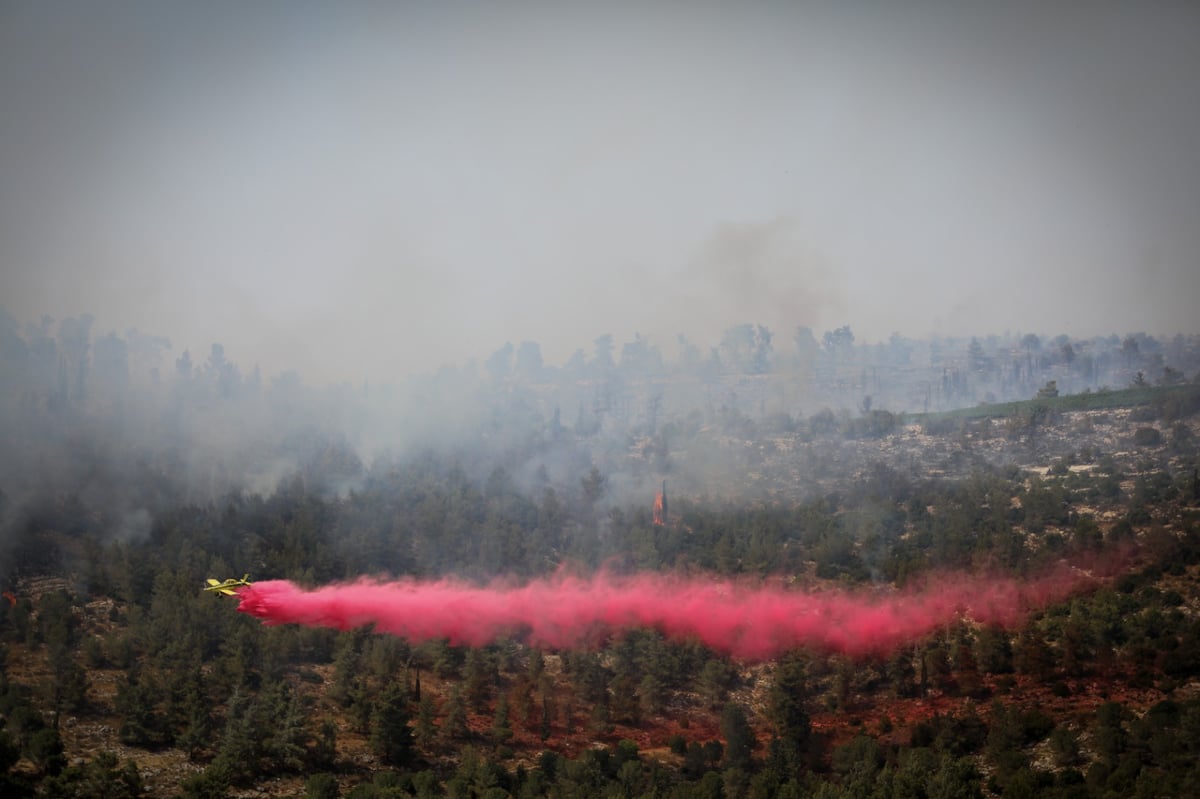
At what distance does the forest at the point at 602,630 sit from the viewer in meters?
66.4

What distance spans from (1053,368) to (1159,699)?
5385 inches

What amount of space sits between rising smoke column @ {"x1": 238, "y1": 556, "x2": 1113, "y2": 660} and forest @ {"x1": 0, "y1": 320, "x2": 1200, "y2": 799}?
1.12 meters

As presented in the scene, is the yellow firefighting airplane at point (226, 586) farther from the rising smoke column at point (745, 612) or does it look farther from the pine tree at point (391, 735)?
the rising smoke column at point (745, 612)

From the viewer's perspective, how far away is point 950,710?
76188mm

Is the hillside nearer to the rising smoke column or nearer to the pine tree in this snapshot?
the pine tree

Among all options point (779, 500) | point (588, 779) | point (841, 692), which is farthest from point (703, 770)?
point (779, 500)

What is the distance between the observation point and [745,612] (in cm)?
9138

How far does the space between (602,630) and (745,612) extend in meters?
13.7

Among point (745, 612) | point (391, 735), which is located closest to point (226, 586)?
point (391, 735)

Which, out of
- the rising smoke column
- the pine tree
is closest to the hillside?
the pine tree

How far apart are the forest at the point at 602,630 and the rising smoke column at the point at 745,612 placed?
1.12 meters

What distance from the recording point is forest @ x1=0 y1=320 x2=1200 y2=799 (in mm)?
66438

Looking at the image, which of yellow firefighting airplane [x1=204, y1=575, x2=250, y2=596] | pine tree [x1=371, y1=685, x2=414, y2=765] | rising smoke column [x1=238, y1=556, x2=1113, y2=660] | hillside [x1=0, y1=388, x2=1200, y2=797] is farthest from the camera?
rising smoke column [x1=238, y1=556, x2=1113, y2=660]

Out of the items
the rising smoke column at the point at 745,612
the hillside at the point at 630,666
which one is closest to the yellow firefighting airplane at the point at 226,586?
the hillside at the point at 630,666
